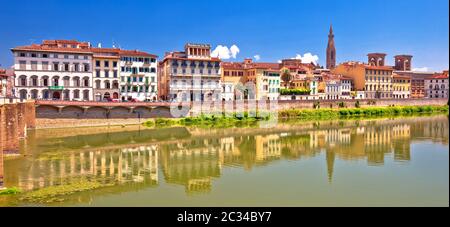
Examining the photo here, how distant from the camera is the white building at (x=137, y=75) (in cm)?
5184

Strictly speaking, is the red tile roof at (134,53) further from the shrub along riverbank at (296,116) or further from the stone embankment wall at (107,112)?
the shrub along riverbank at (296,116)

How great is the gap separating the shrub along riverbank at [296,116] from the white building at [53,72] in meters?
11.0

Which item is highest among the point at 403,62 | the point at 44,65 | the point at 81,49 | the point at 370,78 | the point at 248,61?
the point at 403,62

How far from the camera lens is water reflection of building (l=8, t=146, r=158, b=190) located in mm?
19047

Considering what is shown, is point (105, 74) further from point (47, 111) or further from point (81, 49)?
point (47, 111)

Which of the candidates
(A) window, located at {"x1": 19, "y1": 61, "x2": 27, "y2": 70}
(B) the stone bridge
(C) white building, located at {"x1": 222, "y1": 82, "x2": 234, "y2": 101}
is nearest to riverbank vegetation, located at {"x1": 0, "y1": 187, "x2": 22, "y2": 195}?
(B) the stone bridge

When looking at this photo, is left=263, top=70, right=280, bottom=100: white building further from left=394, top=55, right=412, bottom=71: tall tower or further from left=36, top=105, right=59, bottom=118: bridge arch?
left=394, top=55, right=412, bottom=71: tall tower

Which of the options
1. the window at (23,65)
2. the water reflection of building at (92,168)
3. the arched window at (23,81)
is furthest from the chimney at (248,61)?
the water reflection of building at (92,168)

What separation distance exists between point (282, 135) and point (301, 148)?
7914mm

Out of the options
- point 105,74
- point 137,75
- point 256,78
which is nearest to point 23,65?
point 105,74

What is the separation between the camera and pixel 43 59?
46188mm

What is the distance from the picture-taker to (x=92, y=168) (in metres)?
22.3

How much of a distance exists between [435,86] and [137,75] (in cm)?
6874


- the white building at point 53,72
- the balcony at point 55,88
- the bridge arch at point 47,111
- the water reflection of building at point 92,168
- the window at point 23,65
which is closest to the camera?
the water reflection of building at point 92,168
